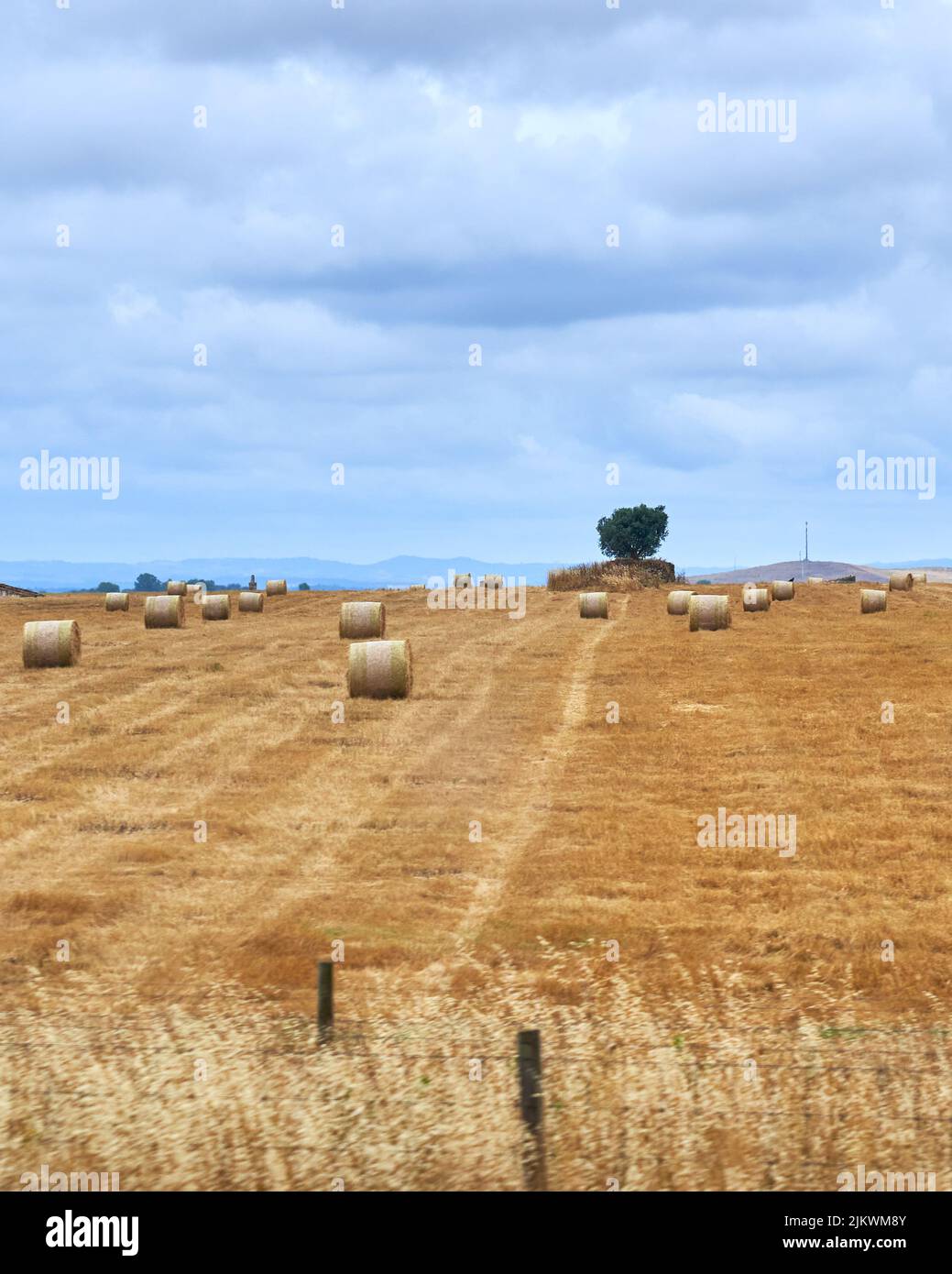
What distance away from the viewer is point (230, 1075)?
924cm

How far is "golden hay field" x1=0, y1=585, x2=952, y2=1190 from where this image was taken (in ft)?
27.6

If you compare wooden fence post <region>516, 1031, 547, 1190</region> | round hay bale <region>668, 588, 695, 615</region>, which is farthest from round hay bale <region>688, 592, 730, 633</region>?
wooden fence post <region>516, 1031, 547, 1190</region>

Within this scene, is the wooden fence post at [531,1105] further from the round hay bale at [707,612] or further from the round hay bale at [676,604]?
the round hay bale at [676,604]

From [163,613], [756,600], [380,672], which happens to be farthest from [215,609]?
[380,672]

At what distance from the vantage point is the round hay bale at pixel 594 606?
5241 cm

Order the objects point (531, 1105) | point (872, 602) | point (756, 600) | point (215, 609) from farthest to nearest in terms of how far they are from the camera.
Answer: point (215, 609) < point (756, 600) < point (872, 602) < point (531, 1105)

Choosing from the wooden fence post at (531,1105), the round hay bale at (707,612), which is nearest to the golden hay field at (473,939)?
the wooden fence post at (531,1105)

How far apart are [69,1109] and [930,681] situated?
82.4 ft

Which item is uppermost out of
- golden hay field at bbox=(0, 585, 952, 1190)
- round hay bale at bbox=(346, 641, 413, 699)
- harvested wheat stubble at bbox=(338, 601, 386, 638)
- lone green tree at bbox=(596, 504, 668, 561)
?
lone green tree at bbox=(596, 504, 668, 561)

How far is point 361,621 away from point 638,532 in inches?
4616

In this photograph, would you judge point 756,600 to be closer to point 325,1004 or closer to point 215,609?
point 215,609

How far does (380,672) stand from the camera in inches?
1128

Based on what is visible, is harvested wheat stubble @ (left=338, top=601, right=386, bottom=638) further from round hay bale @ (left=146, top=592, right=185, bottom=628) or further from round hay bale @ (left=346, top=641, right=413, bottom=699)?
round hay bale @ (left=346, top=641, right=413, bottom=699)

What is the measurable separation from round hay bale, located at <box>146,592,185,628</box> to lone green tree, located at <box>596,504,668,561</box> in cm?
10873
